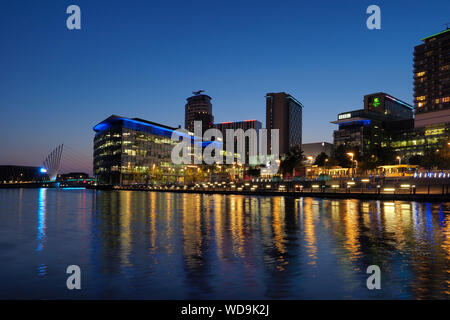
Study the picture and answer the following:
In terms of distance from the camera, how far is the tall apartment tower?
184250mm

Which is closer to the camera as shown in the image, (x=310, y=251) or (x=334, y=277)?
(x=334, y=277)

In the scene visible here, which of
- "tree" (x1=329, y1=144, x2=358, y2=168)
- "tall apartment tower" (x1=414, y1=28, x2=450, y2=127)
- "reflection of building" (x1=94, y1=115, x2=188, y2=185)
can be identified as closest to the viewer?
"tree" (x1=329, y1=144, x2=358, y2=168)

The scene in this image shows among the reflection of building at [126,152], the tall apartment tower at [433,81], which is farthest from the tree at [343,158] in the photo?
the reflection of building at [126,152]

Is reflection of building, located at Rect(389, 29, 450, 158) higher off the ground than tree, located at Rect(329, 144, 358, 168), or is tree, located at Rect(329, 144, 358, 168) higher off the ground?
reflection of building, located at Rect(389, 29, 450, 158)

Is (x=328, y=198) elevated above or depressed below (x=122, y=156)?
below

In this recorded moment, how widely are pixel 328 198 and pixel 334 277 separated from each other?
5115cm

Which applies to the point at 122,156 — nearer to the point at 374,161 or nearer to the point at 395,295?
the point at 374,161

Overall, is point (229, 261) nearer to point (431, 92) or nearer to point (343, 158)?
point (343, 158)

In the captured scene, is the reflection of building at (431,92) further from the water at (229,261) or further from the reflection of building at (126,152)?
the water at (229,261)

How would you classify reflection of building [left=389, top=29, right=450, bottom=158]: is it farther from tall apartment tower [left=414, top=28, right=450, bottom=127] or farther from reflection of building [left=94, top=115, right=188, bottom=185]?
reflection of building [left=94, top=115, right=188, bottom=185]

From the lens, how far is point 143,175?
192 meters

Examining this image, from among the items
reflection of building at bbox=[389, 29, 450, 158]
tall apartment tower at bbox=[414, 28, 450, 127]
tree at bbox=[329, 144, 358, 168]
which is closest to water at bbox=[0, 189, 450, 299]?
tree at bbox=[329, 144, 358, 168]

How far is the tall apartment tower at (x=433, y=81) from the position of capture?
184 metres

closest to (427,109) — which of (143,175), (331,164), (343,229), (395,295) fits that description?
(331,164)
